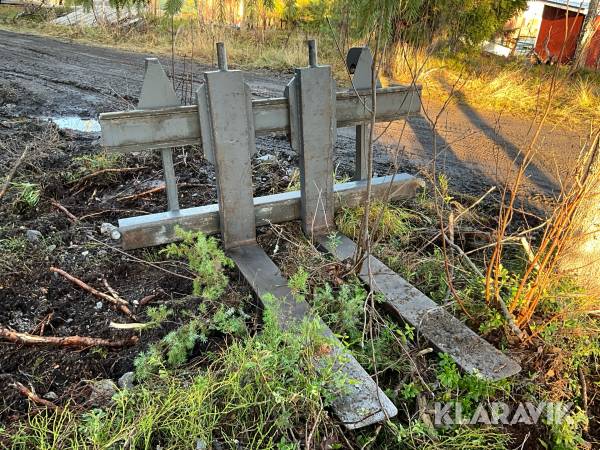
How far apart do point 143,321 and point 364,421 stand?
52.9 inches

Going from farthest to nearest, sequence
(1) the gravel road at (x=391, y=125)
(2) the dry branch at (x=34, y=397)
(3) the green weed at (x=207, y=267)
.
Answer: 1. (1) the gravel road at (x=391, y=125)
2. (3) the green weed at (x=207, y=267)
3. (2) the dry branch at (x=34, y=397)

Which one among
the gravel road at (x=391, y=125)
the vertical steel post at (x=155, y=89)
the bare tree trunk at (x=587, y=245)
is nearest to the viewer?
the bare tree trunk at (x=587, y=245)

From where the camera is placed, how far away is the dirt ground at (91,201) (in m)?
2.36

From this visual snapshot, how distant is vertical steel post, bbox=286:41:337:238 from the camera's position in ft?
10.2

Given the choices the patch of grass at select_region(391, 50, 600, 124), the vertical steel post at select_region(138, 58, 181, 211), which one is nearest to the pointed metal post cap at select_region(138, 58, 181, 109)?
the vertical steel post at select_region(138, 58, 181, 211)

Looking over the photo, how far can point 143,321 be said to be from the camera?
8.61 feet

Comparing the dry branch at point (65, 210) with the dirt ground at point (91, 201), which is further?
the dry branch at point (65, 210)

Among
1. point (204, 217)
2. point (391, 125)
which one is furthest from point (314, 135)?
point (391, 125)

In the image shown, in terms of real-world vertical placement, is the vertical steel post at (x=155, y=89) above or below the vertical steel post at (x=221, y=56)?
below

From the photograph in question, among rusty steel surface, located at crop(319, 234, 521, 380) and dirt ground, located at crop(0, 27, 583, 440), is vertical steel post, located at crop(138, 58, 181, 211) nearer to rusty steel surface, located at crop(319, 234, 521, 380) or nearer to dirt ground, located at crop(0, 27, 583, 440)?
dirt ground, located at crop(0, 27, 583, 440)

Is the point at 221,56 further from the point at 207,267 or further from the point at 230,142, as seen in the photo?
Answer: the point at 207,267

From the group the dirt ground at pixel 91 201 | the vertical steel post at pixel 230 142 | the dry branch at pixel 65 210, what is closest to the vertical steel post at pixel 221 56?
the vertical steel post at pixel 230 142

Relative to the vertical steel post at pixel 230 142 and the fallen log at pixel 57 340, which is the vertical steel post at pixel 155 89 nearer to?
the vertical steel post at pixel 230 142

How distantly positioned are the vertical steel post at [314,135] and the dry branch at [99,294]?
131 centimetres
